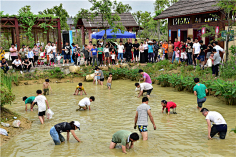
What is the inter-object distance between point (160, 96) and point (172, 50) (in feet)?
25.2

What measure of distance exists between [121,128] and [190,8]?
15.6m

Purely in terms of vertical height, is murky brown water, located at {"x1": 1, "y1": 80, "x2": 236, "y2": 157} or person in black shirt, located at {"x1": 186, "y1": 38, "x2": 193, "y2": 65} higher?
person in black shirt, located at {"x1": 186, "y1": 38, "x2": 193, "y2": 65}

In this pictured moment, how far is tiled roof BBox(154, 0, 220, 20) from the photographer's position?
19673 millimetres

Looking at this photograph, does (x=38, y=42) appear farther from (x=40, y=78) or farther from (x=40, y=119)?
(x=40, y=119)

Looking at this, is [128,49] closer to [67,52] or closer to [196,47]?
[67,52]

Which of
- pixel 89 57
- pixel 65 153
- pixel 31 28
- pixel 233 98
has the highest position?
pixel 31 28

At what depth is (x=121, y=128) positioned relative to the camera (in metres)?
9.91

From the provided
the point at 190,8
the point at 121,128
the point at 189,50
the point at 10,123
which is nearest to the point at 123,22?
the point at 190,8

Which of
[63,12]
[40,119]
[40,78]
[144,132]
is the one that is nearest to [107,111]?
[40,119]

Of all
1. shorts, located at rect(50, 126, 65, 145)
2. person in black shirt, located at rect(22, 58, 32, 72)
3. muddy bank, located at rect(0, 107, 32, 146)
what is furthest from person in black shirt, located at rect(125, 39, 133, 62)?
shorts, located at rect(50, 126, 65, 145)

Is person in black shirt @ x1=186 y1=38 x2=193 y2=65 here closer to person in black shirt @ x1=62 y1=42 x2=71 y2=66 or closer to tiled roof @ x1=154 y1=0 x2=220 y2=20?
tiled roof @ x1=154 y1=0 x2=220 y2=20

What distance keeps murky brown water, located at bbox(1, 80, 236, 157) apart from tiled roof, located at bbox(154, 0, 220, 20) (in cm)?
767

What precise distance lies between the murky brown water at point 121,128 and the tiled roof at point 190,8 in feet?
25.2

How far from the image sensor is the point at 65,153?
25.7ft
